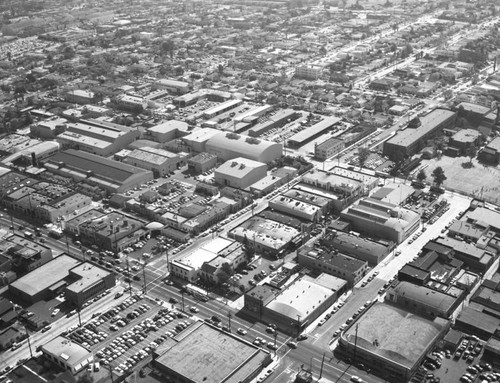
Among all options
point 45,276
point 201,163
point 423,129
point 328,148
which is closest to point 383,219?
point 328,148

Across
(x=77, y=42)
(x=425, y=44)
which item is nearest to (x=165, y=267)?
(x=425, y=44)

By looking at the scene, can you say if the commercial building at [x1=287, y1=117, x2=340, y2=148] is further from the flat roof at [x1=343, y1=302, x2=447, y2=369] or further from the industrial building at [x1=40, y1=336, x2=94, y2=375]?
the industrial building at [x1=40, y1=336, x2=94, y2=375]

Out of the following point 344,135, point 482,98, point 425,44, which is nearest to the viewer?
point 344,135

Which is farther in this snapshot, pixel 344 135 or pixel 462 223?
pixel 344 135

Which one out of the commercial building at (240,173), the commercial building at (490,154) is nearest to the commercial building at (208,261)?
the commercial building at (240,173)

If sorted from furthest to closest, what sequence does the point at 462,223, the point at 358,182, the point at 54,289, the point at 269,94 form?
the point at 269,94, the point at 358,182, the point at 462,223, the point at 54,289

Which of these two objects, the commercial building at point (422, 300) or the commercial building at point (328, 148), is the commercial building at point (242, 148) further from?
the commercial building at point (422, 300)

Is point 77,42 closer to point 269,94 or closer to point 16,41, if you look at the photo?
point 16,41
